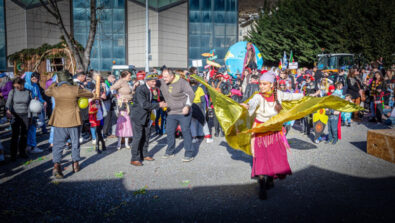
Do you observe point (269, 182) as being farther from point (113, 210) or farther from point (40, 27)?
point (40, 27)

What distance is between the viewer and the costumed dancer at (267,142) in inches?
185

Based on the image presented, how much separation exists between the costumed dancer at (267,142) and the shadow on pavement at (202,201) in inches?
16.5

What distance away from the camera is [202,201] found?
461 cm

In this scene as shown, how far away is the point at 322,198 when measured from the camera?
4.67 metres

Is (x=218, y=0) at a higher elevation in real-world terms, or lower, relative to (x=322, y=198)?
higher

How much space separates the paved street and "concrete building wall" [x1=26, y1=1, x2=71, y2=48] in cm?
3261

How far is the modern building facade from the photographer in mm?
34844

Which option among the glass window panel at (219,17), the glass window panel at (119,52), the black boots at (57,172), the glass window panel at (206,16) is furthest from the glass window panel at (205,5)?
the black boots at (57,172)

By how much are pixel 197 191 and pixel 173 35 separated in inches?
1386

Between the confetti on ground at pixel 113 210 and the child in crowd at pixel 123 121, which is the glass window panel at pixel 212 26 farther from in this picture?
the confetti on ground at pixel 113 210

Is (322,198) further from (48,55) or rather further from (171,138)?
(48,55)

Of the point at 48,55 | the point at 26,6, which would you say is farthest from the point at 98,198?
the point at 26,6

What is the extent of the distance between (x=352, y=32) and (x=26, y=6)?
3579cm

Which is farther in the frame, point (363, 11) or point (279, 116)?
point (363, 11)
